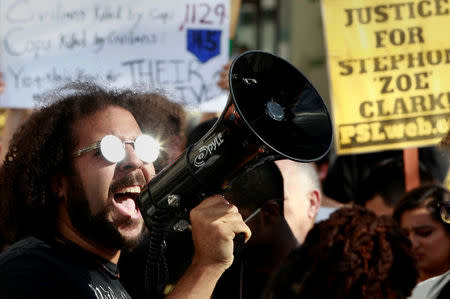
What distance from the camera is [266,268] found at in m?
2.90

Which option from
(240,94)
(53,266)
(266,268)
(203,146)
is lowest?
(266,268)

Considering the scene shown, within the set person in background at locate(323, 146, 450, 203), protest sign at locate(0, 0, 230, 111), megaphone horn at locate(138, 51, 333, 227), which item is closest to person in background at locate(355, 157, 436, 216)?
person in background at locate(323, 146, 450, 203)

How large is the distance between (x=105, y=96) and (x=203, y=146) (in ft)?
2.25

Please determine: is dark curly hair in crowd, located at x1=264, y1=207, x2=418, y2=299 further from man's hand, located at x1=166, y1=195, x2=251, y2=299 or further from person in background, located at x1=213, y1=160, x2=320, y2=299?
person in background, located at x1=213, y1=160, x2=320, y2=299

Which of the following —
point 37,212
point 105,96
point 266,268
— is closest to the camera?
point 37,212

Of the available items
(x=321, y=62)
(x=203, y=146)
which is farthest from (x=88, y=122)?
(x=321, y=62)

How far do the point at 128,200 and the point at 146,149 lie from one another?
18 cm

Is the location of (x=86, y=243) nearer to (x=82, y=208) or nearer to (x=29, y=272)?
(x=82, y=208)

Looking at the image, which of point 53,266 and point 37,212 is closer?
point 53,266

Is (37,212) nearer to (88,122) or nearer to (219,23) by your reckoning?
(88,122)

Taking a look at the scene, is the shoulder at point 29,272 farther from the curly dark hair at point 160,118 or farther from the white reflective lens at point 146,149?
the curly dark hair at point 160,118

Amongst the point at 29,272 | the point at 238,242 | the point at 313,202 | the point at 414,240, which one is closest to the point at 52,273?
the point at 29,272

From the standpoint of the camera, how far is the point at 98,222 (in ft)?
7.50

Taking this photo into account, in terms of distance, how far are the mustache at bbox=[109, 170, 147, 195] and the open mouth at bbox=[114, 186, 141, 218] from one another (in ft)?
0.05
